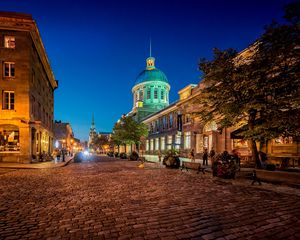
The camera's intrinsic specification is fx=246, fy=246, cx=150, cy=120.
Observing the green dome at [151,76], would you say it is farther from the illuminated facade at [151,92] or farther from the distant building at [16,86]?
the distant building at [16,86]

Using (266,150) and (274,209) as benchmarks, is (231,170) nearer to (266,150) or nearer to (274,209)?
(274,209)

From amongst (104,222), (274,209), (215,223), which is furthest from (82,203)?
(274,209)

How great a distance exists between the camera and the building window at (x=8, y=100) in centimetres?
2580

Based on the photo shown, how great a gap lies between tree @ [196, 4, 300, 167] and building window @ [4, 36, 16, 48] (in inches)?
867

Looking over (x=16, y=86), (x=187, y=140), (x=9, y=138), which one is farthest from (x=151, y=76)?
(x=9, y=138)

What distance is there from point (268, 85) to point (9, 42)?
26004 mm

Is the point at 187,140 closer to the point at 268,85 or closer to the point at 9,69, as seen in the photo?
the point at 9,69

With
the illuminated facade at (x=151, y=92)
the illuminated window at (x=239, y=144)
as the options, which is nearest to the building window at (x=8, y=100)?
the illuminated window at (x=239, y=144)

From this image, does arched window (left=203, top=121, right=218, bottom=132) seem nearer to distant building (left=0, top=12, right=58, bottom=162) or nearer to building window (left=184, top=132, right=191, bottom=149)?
building window (left=184, top=132, right=191, bottom=149)

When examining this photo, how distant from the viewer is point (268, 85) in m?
13.0

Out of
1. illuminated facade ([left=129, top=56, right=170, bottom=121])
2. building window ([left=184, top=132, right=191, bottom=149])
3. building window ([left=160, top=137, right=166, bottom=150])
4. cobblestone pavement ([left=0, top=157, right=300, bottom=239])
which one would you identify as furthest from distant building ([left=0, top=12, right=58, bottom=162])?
illuminated facade ([left=129, top=56, right=170, bottom=121])

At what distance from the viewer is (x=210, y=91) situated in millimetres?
16797

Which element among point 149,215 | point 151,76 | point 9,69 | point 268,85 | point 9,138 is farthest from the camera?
point 151,76

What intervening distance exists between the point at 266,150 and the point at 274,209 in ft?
53.0
